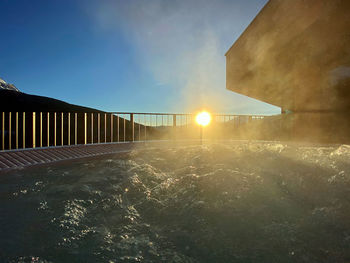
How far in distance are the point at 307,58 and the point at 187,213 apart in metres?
6.17

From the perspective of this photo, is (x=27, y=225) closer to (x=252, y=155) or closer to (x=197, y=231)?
(x=197, y=231)

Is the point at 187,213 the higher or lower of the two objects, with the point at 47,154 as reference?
lower

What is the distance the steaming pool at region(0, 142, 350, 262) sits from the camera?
6.40ft

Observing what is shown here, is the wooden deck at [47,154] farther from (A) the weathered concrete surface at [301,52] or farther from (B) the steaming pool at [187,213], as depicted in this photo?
(A) the weathered concrete surface at [301,52]

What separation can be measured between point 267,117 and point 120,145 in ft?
25.0

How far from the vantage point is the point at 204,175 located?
3.96 m

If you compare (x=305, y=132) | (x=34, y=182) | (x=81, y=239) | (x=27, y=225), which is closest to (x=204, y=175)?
(x=81, y=239)

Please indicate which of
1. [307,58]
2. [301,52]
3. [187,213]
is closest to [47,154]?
[187,213]

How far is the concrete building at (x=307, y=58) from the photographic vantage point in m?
5.25

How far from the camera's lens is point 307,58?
6.27 metres

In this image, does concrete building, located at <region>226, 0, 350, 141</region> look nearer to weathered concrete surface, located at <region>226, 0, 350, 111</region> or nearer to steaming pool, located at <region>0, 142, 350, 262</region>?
weathered concrete surface, located at <region>226, 0, 350, 111</region>

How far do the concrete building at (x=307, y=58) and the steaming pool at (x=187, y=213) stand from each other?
231 centimetres

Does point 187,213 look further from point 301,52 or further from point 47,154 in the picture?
point 301,52

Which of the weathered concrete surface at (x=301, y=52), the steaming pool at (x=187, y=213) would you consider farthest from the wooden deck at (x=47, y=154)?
the weathered concrete surface at (x=301, y=52)
